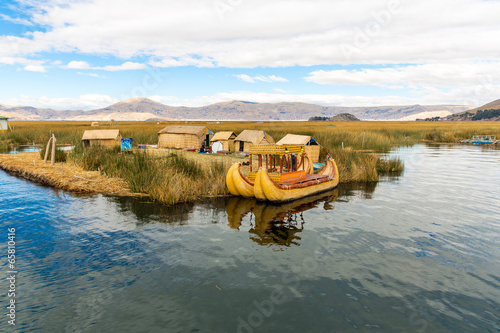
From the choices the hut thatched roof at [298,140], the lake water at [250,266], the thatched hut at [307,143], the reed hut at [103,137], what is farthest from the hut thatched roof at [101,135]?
the hut thatched roof at [298,140]

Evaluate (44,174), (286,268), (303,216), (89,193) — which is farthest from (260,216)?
(44,174)

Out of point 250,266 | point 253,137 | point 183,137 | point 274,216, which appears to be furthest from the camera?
point 183,137

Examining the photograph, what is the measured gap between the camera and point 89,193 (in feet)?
55.2

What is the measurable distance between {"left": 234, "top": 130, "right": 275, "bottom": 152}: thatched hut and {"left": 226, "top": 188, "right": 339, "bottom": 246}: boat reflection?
12575mm

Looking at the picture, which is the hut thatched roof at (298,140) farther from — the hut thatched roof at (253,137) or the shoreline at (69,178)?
the shoreline at (69,178)

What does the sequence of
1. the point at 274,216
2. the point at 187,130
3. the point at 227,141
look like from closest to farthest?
the point at 274,216, the point at 227,141, the point at 187,130

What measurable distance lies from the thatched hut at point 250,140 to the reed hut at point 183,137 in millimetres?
4440

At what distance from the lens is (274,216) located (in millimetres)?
13883

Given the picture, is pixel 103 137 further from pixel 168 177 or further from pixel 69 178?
pixel 168 177

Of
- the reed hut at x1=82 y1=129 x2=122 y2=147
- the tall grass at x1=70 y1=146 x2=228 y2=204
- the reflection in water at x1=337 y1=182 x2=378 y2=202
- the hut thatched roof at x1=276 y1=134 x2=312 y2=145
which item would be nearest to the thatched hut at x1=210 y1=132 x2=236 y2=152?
the hut thatched roof at x1=276 y1=134 x2=312 y2=145

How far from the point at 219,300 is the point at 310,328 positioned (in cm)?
214

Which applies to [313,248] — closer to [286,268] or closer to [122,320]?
[286,268]

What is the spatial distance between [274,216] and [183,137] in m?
22.8

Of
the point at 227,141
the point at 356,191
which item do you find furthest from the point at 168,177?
the point at 227,141
